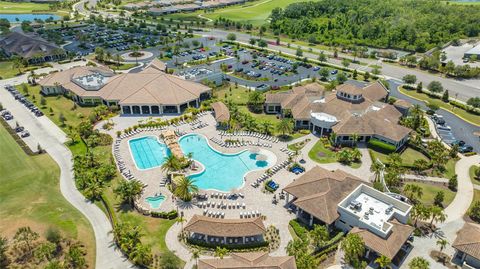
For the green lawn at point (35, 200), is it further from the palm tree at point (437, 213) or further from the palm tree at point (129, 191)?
the palm tree at point (437, 213)

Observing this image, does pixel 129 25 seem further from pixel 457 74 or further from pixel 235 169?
pixel 457 74

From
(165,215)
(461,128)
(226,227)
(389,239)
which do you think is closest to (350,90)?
(461,128)

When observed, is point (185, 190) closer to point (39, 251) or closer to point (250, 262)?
point (250, 262)

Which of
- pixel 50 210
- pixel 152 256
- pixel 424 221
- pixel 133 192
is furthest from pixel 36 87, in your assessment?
pixel 424 221

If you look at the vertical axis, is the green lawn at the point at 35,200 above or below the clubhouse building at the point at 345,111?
below

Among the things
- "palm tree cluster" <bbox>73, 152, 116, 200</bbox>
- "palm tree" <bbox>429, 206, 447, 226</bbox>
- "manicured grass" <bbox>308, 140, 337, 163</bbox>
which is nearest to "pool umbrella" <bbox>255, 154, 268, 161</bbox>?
"manicured grass" <bbox>308, 140, 337, 163</bbox>

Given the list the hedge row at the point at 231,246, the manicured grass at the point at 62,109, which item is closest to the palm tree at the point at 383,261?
the hedge row at the point at 231,246

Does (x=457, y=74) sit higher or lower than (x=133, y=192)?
higher

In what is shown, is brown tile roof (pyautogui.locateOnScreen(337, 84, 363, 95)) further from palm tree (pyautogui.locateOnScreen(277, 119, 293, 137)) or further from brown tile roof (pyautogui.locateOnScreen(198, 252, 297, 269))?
brown tile roof (pyautogui.locateOnScreen(198, 252, 297, 269))
